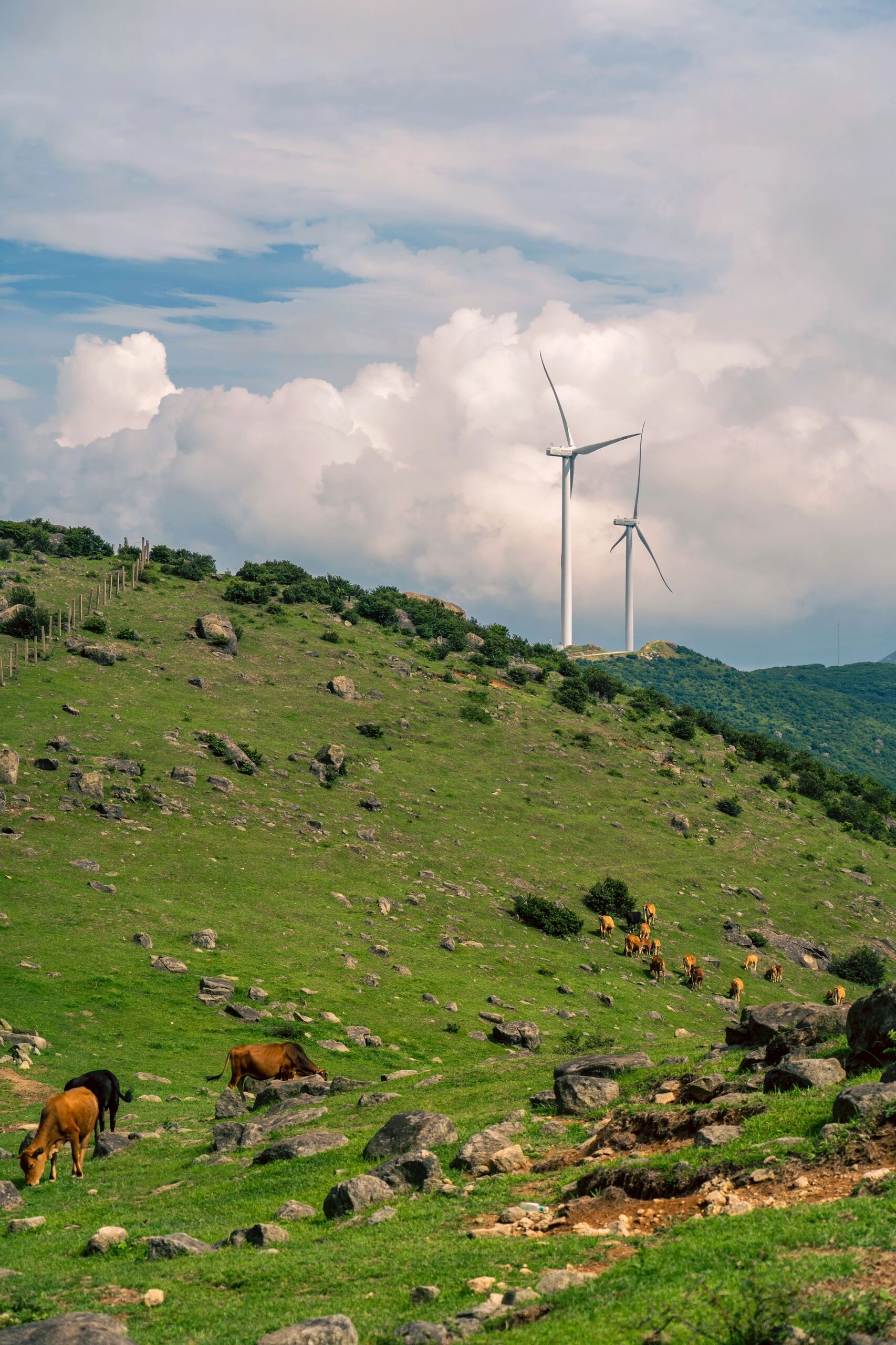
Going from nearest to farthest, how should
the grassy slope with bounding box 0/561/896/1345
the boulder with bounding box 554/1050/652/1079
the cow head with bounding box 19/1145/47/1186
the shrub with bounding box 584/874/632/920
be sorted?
the grassy slope with bounding box 0/561/896/1345
the cow head with bounding box 19/1145/47/1186
the boulder with bounding box 554/1050/652/1079
the shrub with bounding box 584/874/632/920

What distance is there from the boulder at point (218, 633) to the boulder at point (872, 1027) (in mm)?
82289

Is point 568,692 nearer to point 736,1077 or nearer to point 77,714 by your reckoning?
point 77,714

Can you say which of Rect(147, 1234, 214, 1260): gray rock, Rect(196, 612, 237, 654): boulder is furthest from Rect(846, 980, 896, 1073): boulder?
Rect(196, 612, 237, 654): boulder

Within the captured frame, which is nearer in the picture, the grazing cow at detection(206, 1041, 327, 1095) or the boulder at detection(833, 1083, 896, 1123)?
the boulder at detection(833, 1083, 896, 1123)

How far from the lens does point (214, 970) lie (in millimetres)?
49531

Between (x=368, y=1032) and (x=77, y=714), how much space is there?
3735cm

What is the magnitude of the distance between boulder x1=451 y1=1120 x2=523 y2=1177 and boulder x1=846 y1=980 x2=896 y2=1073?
7.14 metres

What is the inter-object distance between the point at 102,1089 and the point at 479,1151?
37.0 feet

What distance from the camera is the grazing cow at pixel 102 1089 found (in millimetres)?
26672

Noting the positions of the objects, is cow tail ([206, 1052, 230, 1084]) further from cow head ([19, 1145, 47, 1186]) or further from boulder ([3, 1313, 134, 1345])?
boulder ([3, 1313, 134, 1345])

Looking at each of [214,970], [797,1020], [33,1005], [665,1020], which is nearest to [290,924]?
[214,970]

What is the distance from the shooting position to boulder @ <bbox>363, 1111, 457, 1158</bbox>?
22172mm

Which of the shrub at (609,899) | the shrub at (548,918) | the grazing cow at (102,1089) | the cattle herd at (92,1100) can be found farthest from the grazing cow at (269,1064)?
the shrub at (609,899)

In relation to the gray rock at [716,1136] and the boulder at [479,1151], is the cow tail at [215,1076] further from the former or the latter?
the gray rock at [716,1136]
